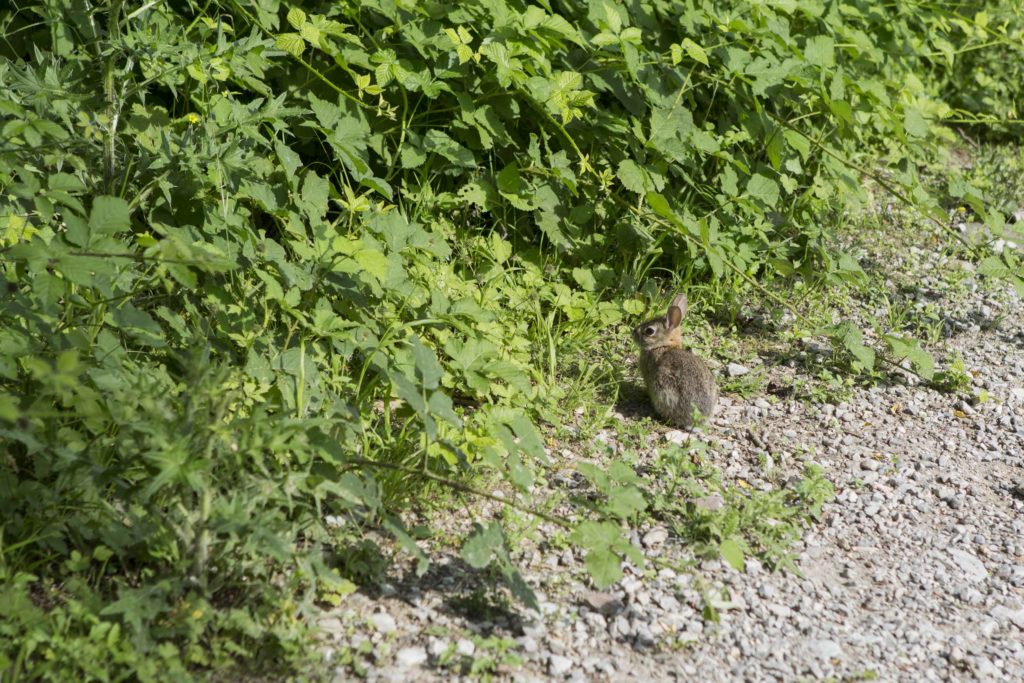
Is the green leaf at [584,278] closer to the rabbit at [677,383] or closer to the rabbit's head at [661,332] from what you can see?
the rabbit's head at [661,332]

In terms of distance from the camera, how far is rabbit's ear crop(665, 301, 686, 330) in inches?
223

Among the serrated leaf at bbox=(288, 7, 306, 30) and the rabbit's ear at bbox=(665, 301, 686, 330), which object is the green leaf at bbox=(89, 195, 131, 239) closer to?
the serrated leaf at bbox=(288, 7, 306, 30)

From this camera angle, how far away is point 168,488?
146 inches

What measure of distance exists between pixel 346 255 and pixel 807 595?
2.09m

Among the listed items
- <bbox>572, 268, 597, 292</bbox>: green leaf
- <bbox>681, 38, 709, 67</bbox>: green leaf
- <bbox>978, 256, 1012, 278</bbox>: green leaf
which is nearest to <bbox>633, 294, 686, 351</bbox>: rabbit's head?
<bbox>572, 268, 597, 292</bbox>: green leaf

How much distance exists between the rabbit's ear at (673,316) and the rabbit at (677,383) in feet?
0.39

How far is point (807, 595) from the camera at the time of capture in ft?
13.9

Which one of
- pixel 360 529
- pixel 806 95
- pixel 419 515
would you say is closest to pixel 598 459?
pixel 419 515

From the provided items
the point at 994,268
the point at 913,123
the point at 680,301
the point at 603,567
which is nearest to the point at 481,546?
the point at 603,567

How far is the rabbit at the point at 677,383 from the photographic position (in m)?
5.26

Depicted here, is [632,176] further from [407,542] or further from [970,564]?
[407,542]

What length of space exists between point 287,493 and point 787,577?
1872mm

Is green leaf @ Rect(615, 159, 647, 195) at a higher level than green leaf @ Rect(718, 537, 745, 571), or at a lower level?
higher

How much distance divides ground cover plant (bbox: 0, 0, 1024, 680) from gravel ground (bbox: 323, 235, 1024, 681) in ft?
0.74
